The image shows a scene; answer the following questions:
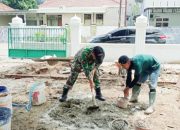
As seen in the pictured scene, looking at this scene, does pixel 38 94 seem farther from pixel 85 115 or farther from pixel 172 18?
pixel 172 18

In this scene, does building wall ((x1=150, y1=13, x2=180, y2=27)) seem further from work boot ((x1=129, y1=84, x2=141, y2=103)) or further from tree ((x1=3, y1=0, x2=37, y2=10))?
tree ((x1=3, y1=0, x2=37, y2=10))

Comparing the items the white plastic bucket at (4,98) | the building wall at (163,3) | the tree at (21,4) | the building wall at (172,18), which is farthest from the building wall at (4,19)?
the white plastic bucket at (4,98)

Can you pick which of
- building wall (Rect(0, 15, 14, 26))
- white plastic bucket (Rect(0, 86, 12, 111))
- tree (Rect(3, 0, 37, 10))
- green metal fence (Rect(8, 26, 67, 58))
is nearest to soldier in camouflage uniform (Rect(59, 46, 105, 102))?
white plastic bucket (Rect(0, 86, 12, 111))

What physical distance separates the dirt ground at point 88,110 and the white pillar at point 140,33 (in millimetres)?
3920

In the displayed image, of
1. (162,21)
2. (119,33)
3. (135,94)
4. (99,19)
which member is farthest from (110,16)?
(135,94)

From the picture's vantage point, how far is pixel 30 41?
14969 mm

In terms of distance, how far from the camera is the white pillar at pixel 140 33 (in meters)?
13.6

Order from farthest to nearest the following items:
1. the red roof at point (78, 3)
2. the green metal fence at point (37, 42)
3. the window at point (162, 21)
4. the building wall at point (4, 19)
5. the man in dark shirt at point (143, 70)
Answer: the red roof at point (78, 3) → the building wall at point (4, 19) → the window at point (162, 21) → the green metal fence at point (37, 42) → the man in dark shirt at point (143, 70)

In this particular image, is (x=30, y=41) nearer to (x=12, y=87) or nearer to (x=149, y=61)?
(x=12, y=87)

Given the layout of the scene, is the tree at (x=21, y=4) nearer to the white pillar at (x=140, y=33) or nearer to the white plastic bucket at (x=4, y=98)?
the white pillar at (x=140, y=33)

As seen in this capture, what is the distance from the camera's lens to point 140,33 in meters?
13.7

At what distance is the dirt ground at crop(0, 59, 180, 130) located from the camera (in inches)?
227

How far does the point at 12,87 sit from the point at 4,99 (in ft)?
13.3

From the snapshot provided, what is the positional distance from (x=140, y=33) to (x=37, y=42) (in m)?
5.24
